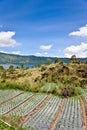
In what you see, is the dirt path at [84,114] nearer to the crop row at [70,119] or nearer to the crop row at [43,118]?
the crop row at [70,119]

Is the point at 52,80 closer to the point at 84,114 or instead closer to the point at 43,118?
the point at 84,114

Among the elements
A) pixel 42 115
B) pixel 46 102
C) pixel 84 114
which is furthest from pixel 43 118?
pixel 46 102

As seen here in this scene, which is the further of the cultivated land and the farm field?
the cultivated land

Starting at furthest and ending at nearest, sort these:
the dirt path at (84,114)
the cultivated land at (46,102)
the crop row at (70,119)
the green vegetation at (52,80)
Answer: the green vegetation at (52,80) < the cultivated land at (46,102) < the dirt path at (84,114) < the crop row at (70,119)

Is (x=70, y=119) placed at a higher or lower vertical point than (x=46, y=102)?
higher

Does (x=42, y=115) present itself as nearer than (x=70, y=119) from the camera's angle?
No

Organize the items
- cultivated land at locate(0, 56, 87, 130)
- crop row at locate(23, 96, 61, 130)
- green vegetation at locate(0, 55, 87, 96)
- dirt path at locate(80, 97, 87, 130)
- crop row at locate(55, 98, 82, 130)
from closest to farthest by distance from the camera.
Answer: crop row at locate(55, 98, 82, 130) → crop row at locate(23, 96, 61, 130) → dirt path at locate(80, 97, 87, 130) → cultivated land at locate(0, 56, 87, 130) → green vegetation at locate(0, 55, 87, 96)

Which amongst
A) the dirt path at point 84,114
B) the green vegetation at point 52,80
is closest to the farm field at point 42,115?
the dirt path at point 84,114

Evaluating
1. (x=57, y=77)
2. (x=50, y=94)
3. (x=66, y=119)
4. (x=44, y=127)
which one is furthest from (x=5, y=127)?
(x=57, y=77)

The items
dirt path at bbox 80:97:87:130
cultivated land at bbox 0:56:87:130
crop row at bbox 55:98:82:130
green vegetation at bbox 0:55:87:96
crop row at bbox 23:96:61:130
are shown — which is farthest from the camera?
green vegetation at bbox 0:55:87:96

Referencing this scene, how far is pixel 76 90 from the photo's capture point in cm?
2148

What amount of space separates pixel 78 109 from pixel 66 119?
9.40 feet

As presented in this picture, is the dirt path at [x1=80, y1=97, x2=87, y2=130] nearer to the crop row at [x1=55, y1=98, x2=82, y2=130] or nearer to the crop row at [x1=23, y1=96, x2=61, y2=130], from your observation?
the crop row at [x1=55, y1=98, x2=82, y2=130]

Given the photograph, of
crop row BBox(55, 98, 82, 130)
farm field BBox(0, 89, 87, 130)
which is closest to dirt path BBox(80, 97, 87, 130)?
farm field BBox(0, 89, 87, 130)
